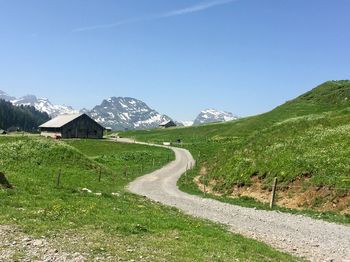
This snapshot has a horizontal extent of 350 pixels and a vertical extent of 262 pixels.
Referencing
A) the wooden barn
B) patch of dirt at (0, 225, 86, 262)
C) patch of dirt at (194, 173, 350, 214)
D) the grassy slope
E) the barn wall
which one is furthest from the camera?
the barn wall

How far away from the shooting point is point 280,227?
29.3 metres

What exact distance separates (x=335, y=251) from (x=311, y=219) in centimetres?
943

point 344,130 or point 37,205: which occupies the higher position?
point 344,130

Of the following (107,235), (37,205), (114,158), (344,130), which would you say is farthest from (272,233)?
(114,158)

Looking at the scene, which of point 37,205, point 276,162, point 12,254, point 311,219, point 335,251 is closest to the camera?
point 12,254

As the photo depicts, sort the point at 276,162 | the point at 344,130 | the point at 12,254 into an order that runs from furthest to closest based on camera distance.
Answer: the point at 344,130, the point at 276,162, the point at 12,254

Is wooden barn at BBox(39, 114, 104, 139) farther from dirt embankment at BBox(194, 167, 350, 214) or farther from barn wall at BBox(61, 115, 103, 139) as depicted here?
dirt embankment at BBox(194, 167, 350, 214)

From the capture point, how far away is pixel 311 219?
106 ft

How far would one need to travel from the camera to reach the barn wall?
6412 inches

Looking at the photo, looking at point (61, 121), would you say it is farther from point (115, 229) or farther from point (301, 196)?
point (115, 229)

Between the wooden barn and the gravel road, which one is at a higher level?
the wooden barn

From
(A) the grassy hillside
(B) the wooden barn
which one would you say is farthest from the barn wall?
(A) the grassy hillside

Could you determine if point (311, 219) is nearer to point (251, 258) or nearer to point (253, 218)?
point (253, 218)

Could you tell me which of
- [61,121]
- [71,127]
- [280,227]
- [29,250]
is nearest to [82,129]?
[71,127]
